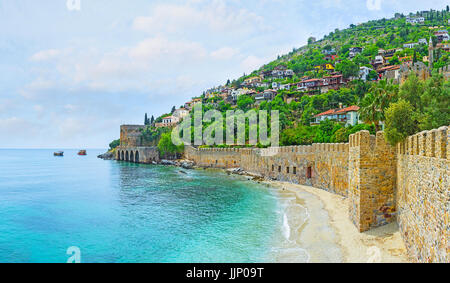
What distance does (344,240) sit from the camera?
48.4ft

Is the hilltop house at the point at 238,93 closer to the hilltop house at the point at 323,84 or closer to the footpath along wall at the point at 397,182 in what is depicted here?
the hilltop house at the point at 323,84

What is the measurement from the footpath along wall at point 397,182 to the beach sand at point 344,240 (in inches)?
21.6

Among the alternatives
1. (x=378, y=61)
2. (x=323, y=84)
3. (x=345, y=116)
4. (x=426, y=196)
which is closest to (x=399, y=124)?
(x=426, y=196)

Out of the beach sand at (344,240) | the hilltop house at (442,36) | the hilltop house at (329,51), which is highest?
the hilltop house at (329,51)

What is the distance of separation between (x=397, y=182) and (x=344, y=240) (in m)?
3.94

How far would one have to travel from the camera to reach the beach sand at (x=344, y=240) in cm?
1242

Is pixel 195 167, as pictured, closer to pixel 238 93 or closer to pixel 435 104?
pixel 435 104

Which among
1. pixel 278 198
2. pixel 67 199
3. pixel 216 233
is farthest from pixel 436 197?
pixel 67 199

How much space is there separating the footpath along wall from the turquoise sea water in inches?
216

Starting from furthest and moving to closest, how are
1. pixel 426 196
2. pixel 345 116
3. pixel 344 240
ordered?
pixel 345 116 < pixel 344 240 < pixel 426 196

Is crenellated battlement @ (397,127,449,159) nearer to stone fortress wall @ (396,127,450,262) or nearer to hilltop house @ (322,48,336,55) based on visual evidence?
stone fortress wall @ (396,127,450,262)

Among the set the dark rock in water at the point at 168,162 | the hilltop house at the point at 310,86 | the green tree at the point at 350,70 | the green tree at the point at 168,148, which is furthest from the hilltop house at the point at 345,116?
the dark rock in water at the point at 168,162

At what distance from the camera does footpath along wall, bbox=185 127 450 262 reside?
7.77m

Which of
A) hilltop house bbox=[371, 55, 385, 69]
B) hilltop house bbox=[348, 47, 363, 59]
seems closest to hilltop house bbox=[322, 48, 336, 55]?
hilltop house bbox=[348, 47, 363, 59]
